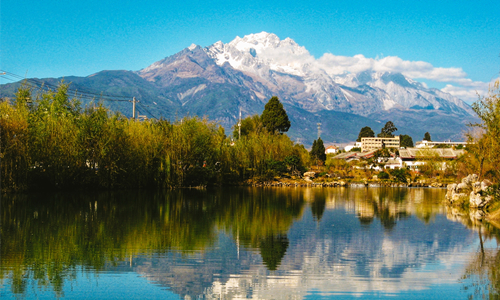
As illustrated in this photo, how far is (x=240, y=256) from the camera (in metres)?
11.3

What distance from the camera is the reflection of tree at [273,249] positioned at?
1060cm

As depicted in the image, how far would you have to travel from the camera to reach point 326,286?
8875 mm

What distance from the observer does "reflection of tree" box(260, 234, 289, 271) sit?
10.6m

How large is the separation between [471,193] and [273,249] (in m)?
14.2

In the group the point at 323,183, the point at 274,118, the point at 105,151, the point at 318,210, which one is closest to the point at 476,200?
the point at 318,210

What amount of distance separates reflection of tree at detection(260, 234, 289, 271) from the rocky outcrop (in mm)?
11858

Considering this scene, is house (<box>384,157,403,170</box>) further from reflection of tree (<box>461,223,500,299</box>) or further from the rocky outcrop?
reflection of tree (<box>461,223,500,299</box>)

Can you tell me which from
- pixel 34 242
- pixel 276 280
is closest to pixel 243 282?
pixel 276 280

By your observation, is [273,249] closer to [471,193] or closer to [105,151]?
[471,193]

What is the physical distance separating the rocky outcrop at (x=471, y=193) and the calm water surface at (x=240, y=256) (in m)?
2.86

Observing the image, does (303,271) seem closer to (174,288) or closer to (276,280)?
(276,280)

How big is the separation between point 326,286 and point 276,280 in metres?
1.04

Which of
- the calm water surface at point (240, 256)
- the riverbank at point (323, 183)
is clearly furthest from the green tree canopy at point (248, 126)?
the calm water surface at point (240, 256)

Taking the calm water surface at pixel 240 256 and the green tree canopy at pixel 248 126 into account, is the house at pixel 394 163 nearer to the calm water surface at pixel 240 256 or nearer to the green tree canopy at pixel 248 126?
the green tree canopy at pixel 248 126
